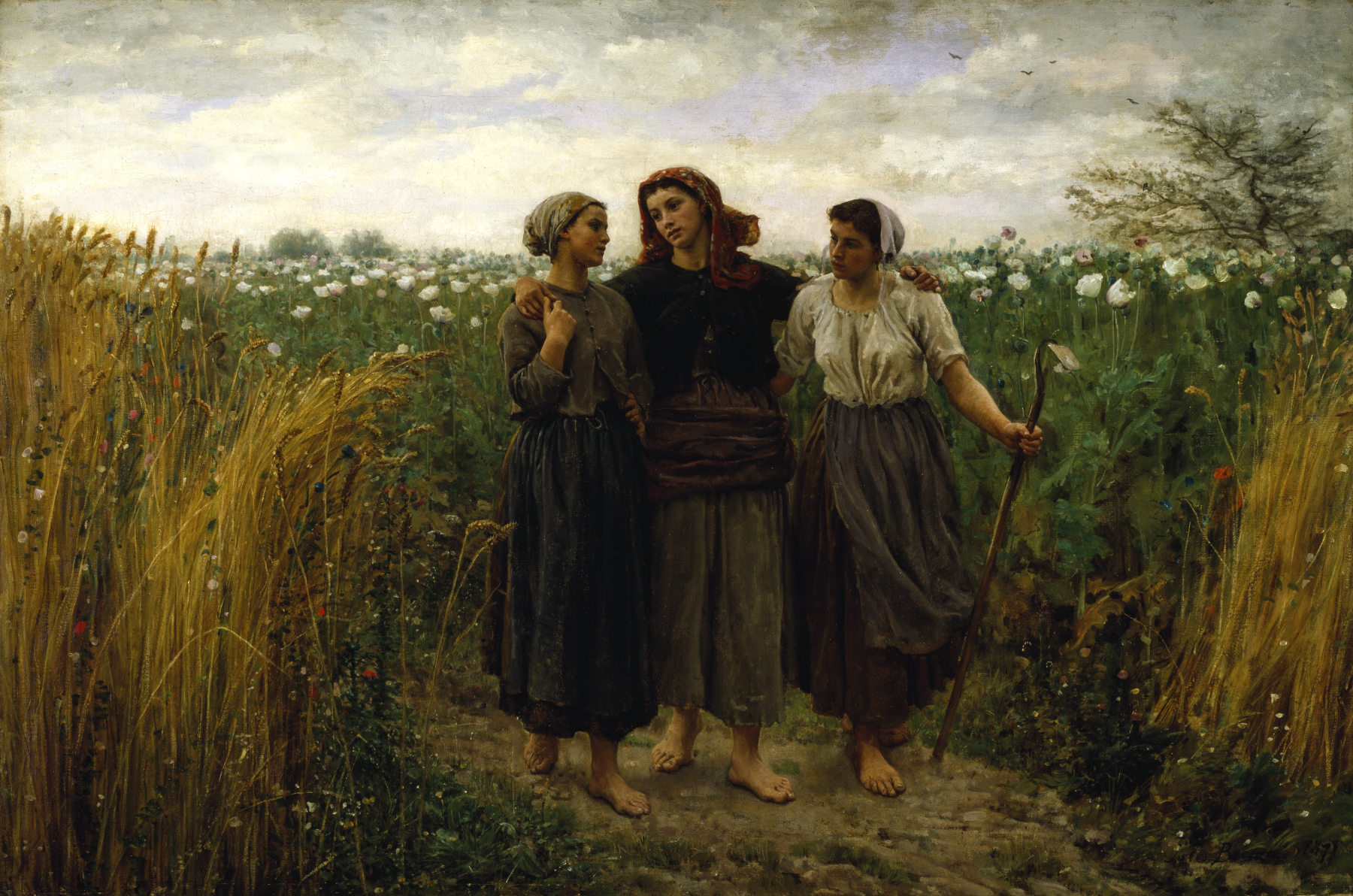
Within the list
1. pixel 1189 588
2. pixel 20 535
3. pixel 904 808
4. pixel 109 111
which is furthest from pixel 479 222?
pixel 1189 588

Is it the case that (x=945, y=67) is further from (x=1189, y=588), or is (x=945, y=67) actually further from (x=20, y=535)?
(x=20, y=535)

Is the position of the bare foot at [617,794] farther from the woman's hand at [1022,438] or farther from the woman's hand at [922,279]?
the woman's hand at [922,279]

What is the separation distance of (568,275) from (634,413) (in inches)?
18.9

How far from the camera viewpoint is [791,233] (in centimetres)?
321

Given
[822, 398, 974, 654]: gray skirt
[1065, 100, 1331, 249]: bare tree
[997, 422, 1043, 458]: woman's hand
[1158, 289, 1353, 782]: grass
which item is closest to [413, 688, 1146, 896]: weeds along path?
[822, 398, 974, 654]: gray skirt

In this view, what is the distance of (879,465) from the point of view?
3059mm

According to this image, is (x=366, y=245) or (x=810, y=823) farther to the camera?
(x=366, y=245)

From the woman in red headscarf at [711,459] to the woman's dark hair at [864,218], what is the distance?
0.29 meters

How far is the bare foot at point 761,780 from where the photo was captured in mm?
3148

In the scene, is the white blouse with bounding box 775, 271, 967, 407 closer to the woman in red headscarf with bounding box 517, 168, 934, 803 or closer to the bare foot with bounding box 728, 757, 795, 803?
the woman in red headscarf with bounding box 517, 168, 934, 803

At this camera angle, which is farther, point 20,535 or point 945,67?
point 945,67

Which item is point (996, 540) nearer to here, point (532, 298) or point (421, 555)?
point (532, 298)

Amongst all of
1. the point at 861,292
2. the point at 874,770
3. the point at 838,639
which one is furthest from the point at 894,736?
the point at 861,292

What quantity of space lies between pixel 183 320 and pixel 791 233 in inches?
77.0
